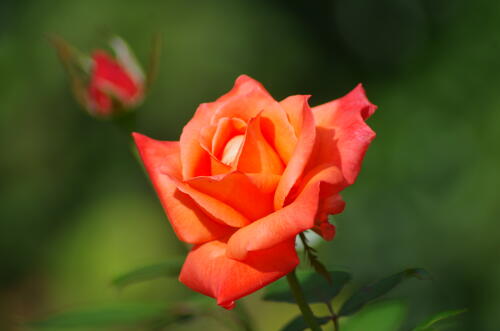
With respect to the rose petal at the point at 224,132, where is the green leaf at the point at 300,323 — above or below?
below

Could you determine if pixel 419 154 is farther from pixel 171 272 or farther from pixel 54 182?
pixel 54 182

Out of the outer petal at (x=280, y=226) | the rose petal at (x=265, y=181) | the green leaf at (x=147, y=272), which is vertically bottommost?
the green leaf at (x=147, y=272)

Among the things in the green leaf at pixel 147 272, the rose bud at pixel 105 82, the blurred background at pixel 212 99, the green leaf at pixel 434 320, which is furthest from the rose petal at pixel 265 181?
the blurred background at pixel 212 99

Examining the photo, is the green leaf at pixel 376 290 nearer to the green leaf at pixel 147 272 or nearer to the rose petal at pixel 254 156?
the rose petal at pixel 254 156

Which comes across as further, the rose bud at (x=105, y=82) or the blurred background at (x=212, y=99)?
the blurred background at (x=212, y=99)

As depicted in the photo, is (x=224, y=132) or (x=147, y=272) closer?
(x=224, y=132)

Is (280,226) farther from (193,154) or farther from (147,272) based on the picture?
(147,272)

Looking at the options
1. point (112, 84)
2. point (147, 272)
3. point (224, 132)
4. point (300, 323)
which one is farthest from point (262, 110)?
point (112, 84)
